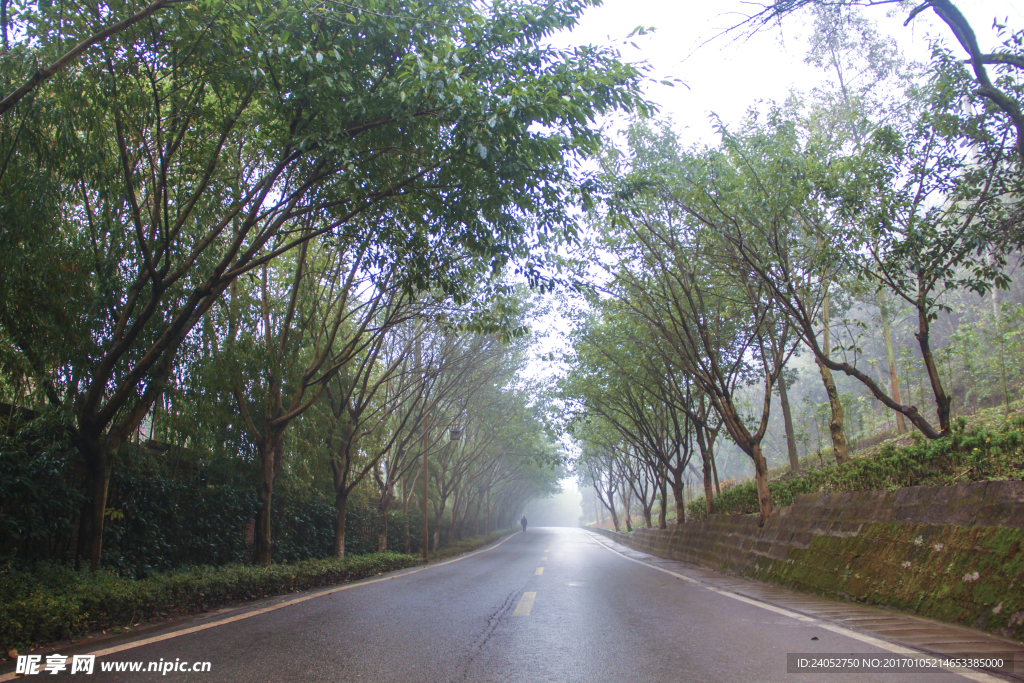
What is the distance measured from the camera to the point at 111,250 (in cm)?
792

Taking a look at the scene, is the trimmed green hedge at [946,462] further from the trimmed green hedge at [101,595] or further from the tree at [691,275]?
the trimmed green hedge at [101,595]

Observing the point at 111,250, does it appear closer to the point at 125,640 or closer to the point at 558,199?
the point at 125,640

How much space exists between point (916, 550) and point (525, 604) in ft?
15.1

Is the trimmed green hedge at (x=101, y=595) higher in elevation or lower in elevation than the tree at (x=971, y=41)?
lower

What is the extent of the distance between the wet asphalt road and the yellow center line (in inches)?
1.5

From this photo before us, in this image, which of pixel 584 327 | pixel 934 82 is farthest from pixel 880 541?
pixel 584 327

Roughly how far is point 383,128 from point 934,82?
25.9 feet

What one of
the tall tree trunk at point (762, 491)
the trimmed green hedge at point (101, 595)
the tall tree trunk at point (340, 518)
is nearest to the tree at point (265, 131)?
the trimmed green hedge at point (101, 595)

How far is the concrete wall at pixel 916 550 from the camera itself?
17.4ft

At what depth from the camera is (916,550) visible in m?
6.57

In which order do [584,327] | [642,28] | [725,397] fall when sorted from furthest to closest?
[584,327] < [725,397] < [642,28]

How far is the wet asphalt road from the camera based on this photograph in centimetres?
401

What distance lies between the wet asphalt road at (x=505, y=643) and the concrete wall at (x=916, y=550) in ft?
4.44

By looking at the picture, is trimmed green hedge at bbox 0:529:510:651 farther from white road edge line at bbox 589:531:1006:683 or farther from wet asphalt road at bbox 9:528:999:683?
white road edge line at bbox 589:531:1006:683
